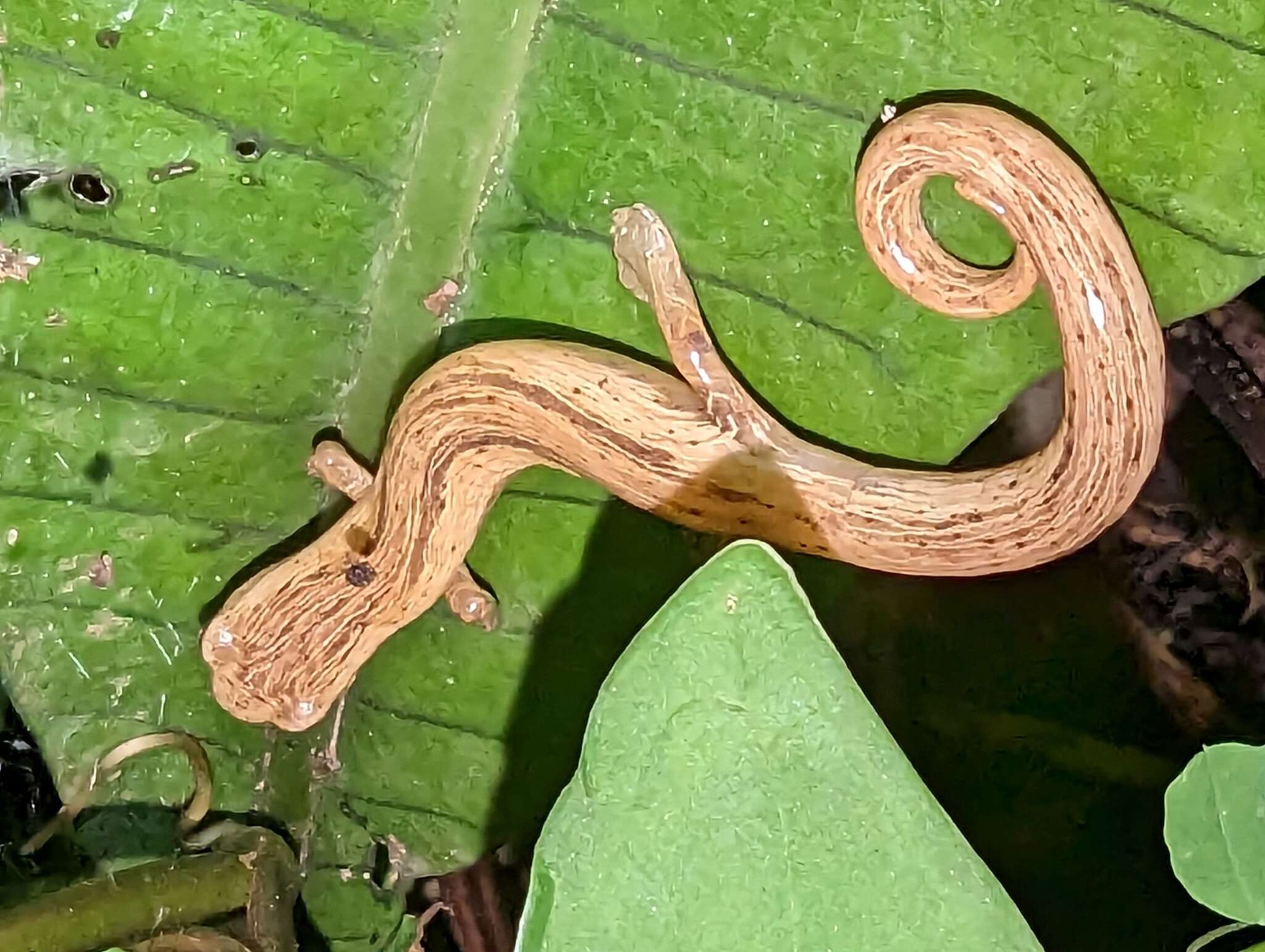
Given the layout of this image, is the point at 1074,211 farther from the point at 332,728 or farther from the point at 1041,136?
the point at 332,728

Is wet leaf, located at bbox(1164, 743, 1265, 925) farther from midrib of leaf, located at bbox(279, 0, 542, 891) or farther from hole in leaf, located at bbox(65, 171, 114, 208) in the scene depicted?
hole in leaf, located at bbox(65, 171, 114, 208)

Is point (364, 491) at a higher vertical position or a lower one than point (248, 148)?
lower

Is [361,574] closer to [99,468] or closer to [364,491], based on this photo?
[364,491]

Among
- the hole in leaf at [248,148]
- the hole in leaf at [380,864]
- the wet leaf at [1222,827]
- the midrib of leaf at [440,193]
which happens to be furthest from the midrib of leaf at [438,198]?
the wet leaf at [1222,827]

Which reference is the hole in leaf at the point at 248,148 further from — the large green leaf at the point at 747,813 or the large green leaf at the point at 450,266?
the large green leaf at the point at 747,813

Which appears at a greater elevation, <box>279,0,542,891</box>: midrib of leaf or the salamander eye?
<box>279,0,542,891</box>: midrib of leaf

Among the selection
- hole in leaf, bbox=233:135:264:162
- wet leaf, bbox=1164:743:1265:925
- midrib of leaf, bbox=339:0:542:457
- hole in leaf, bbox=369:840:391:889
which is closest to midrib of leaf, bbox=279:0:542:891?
midrib of leaf, bbox=339:0:542:457

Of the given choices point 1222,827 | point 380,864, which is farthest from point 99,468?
point 1222,827

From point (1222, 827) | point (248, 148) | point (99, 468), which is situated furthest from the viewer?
point (99, 468)
